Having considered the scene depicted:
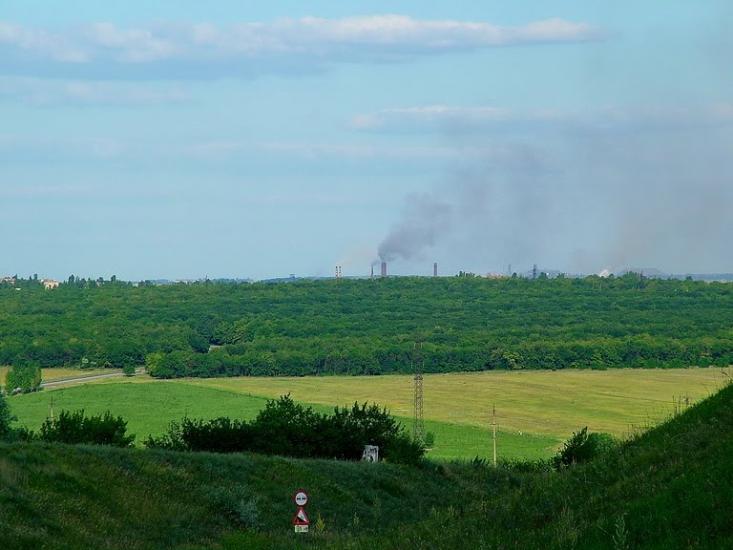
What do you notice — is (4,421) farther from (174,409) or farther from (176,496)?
(174,409)

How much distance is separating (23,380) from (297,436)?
372 ft

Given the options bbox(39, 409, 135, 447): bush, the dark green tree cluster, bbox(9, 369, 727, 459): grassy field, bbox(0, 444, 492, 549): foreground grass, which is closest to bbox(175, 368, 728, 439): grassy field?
bbox(9, 369, 727, 459): grassy field

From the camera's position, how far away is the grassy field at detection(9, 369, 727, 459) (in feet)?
378

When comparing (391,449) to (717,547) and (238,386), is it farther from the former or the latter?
(238,386)

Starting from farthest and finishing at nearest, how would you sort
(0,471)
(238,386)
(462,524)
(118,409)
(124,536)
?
(238,386) < (118,409) < (0,471) < (124,536) < (462,524)

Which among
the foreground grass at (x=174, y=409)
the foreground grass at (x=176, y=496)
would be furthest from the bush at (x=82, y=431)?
the foreground grass at (x=174, y=409)

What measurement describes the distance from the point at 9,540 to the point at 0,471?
625 centimetres

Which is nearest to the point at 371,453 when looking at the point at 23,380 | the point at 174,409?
the point at 174,409

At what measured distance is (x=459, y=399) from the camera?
149375 mm

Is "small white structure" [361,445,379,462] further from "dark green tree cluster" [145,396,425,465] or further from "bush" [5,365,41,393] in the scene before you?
"bush" [5,365,41,393]

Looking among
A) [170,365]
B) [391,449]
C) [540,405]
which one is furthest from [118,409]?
[391,449]

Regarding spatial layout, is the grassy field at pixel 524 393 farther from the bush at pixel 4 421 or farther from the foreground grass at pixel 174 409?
the bush at pixel 4 421

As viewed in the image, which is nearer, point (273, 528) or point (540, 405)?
point (273, 528)

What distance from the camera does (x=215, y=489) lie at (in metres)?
33.2
